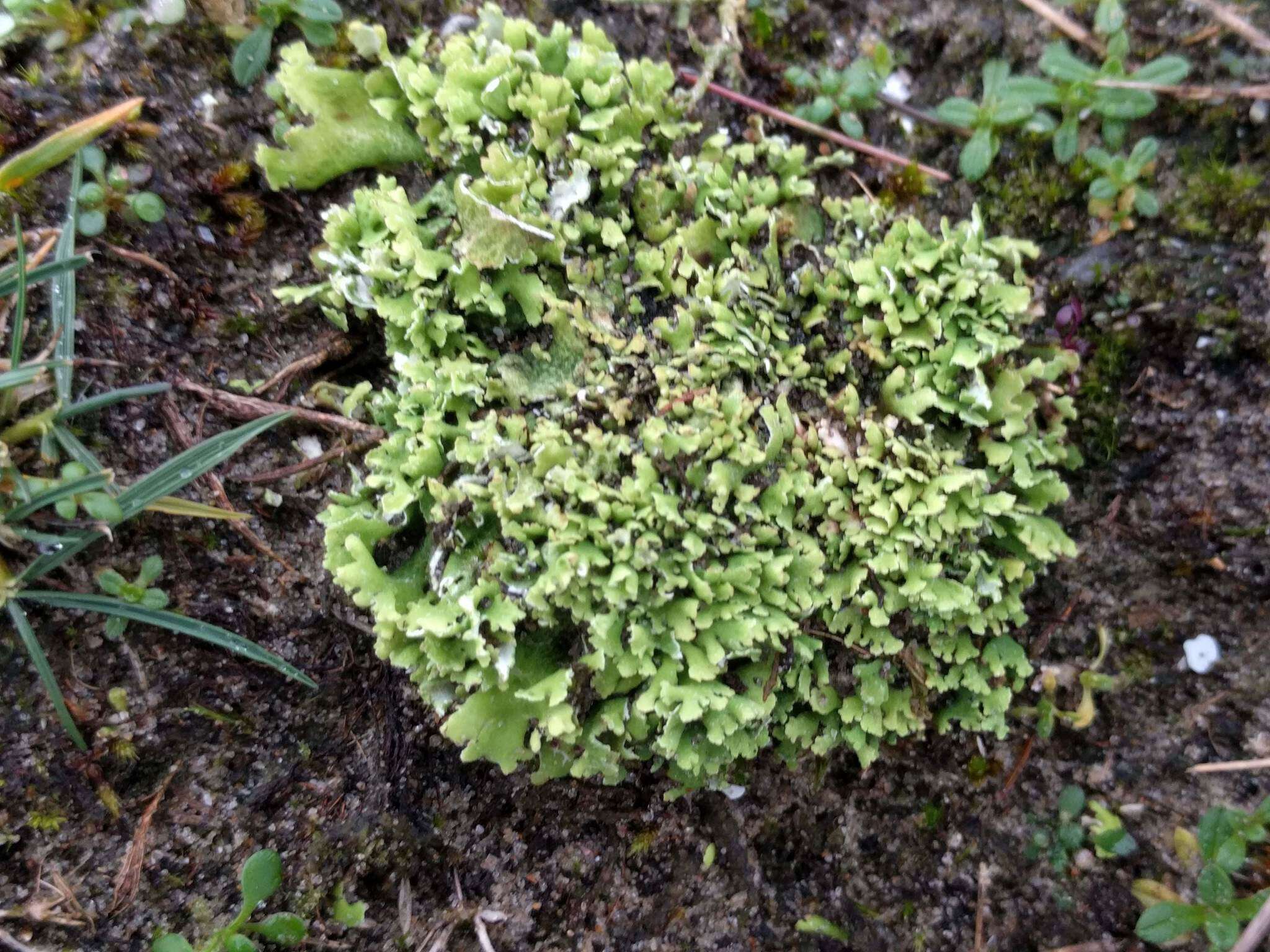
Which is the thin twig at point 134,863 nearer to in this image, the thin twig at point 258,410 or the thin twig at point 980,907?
the thin twig at point 258,410

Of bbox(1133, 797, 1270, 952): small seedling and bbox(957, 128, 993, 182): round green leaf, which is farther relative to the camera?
bbox(957, 128, 993, 182): round green leaf

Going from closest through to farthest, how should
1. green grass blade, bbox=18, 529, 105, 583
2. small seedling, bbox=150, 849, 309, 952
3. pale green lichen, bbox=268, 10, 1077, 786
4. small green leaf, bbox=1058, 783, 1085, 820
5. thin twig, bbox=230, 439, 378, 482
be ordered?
pale green lichen, bbox=268, 10, 1077, 786 < green grass blade, bbox=18, 529, 105, 583 < small seedling, bbox=150, 849, 309, 952 < thin twig, bbox=230, 439, 378, 482 < small green leaf, bbox=1058, 783, 1085, 820

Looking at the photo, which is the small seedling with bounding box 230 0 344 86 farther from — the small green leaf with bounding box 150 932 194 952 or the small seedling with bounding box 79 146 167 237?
the small green leaf with bounding box 150 932 194 952

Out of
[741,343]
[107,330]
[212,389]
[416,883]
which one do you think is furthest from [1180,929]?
[107,330]

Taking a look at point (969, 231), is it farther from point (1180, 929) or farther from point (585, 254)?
point (1180, 929)

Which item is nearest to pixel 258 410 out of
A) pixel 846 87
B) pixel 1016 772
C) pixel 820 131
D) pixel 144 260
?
pixel 144 260

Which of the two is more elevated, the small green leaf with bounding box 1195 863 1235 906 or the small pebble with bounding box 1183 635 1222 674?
the small pebble with bounding box 1183 635 1222 674

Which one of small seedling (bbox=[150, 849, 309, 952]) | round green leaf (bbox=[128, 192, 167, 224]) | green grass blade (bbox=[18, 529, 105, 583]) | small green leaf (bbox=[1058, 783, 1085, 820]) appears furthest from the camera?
small green leaf (bbox=[1058, 783, 1085, 820])

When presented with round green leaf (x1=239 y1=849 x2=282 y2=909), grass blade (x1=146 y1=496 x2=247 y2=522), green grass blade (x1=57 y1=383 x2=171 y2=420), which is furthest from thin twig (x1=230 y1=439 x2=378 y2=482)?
round green leaf (x1=239 y1=849 x2=282 y2=909)
